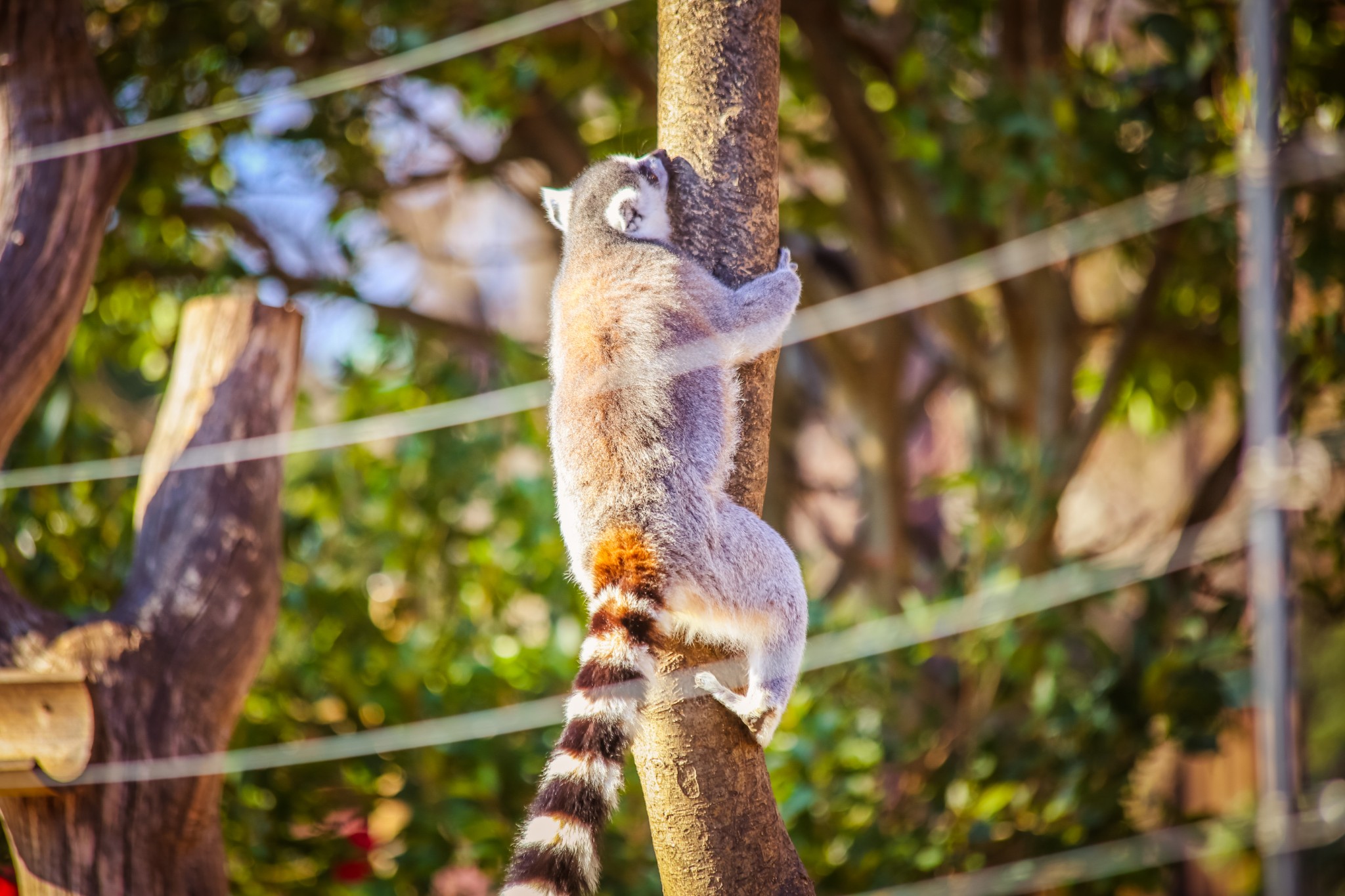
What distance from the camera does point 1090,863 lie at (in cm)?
407

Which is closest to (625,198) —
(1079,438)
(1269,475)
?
(1269,475)

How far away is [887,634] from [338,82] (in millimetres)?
3002

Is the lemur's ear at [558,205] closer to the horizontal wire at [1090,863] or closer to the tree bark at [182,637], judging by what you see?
the tree bark at [182,637]

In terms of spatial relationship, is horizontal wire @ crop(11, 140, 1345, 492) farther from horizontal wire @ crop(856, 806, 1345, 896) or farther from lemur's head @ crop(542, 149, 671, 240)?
horizontal wire @ crop(856, 806, 1345, 896)

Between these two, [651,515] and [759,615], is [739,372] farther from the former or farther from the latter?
[759,615]

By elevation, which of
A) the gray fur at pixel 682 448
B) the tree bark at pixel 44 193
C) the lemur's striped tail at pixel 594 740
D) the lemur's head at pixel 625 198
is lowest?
the lemur's striped tail at pixel 594 740

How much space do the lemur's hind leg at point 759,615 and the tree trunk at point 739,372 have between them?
1.7 inches

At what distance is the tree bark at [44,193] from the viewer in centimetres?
306

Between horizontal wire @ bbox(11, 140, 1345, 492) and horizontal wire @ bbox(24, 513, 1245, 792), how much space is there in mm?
1078

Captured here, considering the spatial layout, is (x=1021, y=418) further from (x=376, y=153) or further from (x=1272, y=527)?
(x=1272, y=527)

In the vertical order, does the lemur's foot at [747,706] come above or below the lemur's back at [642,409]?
below

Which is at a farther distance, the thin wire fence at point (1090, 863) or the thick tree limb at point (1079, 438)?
the thick tree limb at point (1079, 438)

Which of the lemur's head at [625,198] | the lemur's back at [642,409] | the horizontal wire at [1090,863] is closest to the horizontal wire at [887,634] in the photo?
the horizontal wire at [1090,863]

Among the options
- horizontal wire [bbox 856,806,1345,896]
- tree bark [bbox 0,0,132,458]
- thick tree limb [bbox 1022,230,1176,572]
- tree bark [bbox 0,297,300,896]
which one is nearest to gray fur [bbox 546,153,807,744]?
tree bark [bbox 0,297,300,896]
